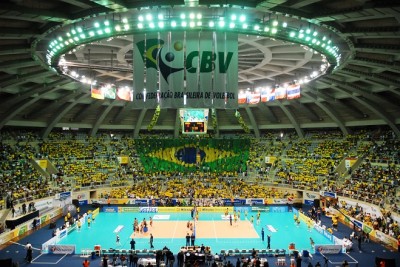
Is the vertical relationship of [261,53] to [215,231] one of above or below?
above

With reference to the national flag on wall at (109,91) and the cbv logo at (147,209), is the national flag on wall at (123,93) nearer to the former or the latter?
the national flag on wall at (109,91)

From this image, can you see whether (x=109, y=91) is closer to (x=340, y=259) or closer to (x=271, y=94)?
(x=271, y=94)

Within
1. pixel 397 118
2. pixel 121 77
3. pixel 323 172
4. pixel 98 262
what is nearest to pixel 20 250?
pixel 98 262

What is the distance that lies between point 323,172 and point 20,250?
121 ft

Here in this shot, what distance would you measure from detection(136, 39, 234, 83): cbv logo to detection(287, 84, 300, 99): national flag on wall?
47.0 ft

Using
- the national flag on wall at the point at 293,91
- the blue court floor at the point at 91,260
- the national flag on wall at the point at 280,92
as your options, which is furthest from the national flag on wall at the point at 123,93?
the national flag on wall at the point at 293,91

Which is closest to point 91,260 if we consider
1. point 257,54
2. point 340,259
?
point 340,259

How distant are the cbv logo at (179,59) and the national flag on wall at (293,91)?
14.3 metres

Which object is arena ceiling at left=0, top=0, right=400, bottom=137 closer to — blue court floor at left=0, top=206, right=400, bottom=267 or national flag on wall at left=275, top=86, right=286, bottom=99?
national flag on wall at left=275, top=86, right=286, bottom=99

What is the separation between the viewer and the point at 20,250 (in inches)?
1057

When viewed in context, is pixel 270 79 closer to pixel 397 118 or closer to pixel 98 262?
pixel 397 118

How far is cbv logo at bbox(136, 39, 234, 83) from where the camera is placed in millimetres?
19188

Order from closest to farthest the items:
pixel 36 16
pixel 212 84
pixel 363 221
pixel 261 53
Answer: pixel 36 16
pixel 212 84
pixel 261 53
pixel 363 221

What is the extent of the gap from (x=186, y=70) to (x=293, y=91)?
16.3 metres
